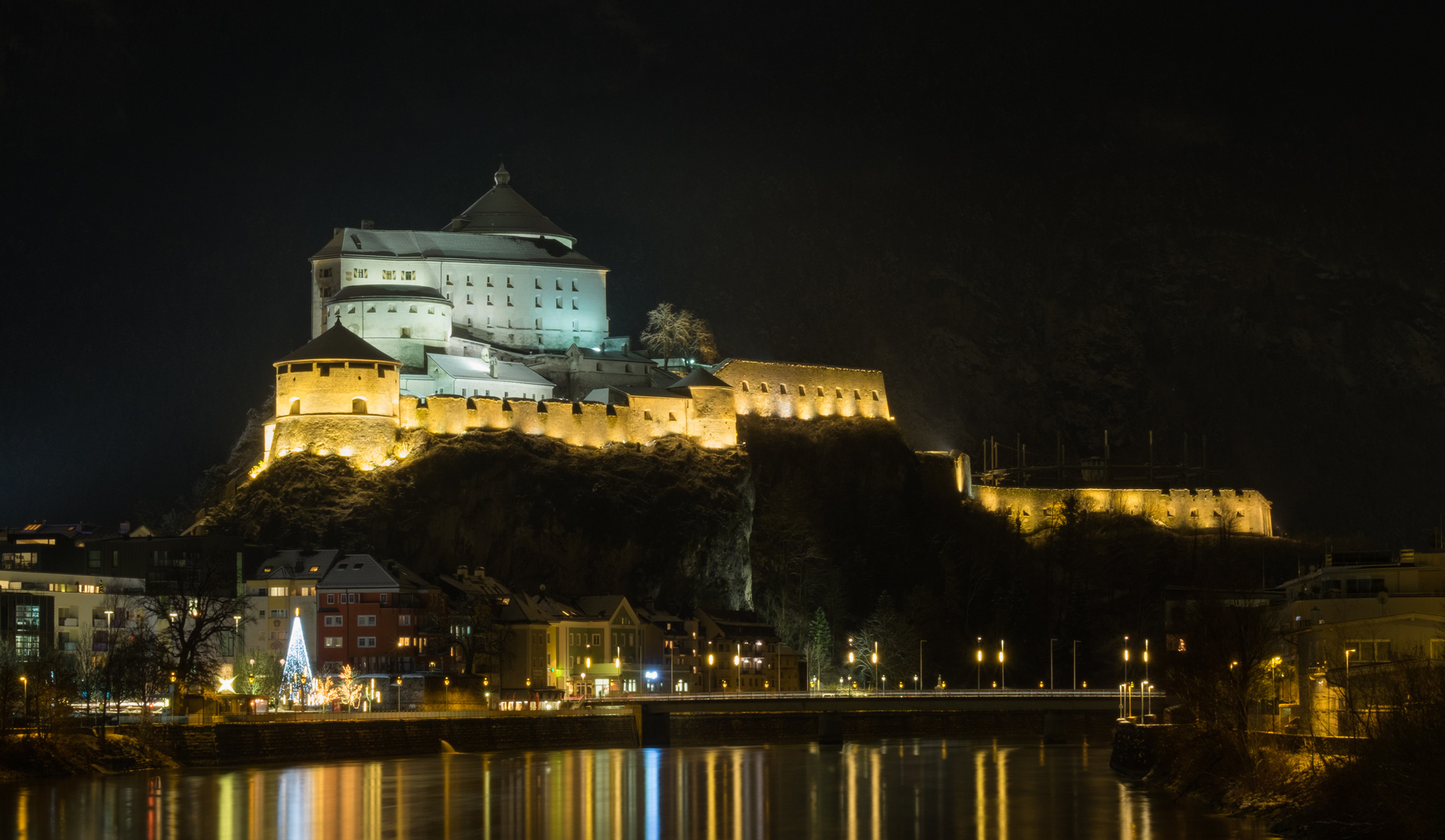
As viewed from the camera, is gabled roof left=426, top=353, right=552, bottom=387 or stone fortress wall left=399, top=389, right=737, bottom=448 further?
gabled roof left=426, top=353, right=552, bottom=387

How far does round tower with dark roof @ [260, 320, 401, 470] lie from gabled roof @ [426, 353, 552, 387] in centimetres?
435

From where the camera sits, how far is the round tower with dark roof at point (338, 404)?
84.4 meters

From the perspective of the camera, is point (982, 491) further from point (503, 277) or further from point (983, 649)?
point (503, 277)

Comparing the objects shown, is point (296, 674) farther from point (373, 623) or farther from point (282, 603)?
point (282, 603)

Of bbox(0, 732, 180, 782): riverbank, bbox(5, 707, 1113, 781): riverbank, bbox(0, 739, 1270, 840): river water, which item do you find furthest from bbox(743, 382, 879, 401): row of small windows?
bbox(0, 732, 180, 782): riverbank

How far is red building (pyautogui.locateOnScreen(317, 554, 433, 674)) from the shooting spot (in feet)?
229

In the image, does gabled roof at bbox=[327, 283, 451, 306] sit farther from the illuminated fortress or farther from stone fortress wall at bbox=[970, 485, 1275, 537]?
stone fortress wall at bbox=[970, 485, 1275, 537]

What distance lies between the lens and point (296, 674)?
6419 cm

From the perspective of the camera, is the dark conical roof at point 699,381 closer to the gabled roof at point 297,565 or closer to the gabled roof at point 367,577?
the gabled roof at point 367,577

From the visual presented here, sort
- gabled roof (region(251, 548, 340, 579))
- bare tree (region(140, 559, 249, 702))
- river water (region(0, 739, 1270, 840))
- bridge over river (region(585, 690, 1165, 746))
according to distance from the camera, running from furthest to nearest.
→ gabled roof (region(251, 548, 340, 579))
bridge over river (region(585, 690, 1165, 746))
bare tree (region(140, 559, 249, 702))
river water (region(0, 739, 1270, 840))

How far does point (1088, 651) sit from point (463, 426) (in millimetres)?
34016

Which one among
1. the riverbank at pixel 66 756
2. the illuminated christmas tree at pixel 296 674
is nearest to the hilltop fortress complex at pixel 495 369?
the illuminated christmas tree at pixel 296 674

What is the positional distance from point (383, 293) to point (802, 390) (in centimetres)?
2346

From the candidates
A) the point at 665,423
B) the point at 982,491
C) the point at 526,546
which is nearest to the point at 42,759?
the point at 526,546
